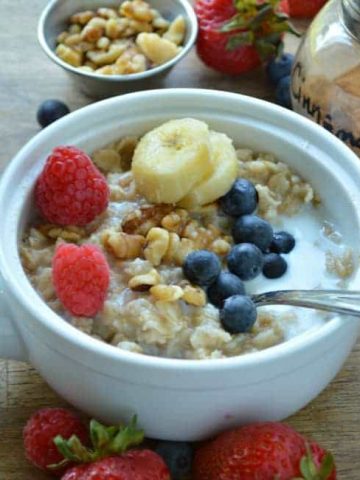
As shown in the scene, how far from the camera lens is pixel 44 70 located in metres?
1.66

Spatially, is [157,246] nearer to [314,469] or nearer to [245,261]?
[245,261]

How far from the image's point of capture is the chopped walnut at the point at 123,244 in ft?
3.66

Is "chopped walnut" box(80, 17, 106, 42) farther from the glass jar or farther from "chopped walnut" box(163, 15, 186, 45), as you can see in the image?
the glass jar

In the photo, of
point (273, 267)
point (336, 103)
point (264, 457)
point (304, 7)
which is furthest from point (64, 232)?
point (304, 7)

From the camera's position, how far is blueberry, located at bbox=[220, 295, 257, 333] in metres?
1.04

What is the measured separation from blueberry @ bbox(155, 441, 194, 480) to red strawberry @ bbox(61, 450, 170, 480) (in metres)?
0.07

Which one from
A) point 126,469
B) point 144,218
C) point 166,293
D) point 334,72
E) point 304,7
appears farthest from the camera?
point 304,7

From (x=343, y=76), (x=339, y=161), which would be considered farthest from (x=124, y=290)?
(x=343, y=76)

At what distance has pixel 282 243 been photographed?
1.16 meters

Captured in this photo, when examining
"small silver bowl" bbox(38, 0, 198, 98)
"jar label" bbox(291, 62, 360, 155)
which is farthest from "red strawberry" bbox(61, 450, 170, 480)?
"small silver bowl" bbox(38, 0, 198, 98)

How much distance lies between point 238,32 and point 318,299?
0.68 meters

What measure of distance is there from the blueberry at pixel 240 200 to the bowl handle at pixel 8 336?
296mm

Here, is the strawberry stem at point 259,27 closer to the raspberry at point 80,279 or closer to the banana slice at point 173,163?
the banana slice at point 173,163

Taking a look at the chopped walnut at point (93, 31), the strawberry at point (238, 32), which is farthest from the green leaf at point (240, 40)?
the chopped walnut at point (93, 31)
